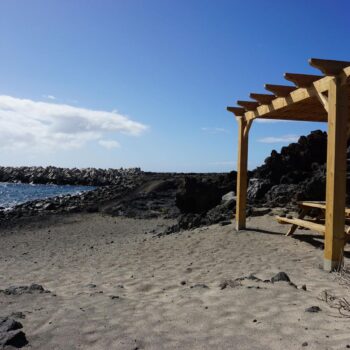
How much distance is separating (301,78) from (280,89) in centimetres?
94

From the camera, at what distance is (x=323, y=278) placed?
5.99 meters

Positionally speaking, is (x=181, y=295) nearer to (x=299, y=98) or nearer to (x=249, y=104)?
(x=299, y=98)

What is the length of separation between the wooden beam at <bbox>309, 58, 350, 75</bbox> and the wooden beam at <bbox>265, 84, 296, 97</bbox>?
61.0 inches

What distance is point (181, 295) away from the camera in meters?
5.30

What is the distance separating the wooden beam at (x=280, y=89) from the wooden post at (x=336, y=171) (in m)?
1.45

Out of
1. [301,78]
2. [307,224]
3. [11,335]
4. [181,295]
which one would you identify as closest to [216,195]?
[307,224]

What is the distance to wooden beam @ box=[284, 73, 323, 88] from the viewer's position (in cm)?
703

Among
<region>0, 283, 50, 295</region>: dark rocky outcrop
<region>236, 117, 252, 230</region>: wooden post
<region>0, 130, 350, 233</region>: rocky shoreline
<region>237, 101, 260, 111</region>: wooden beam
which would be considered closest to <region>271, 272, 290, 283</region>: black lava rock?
<region>0, 283, 50, 295</region>: dark rocky outcrop

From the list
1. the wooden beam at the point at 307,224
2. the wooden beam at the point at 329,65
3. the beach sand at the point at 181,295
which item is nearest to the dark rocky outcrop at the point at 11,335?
the beach sand at the point at 181,295

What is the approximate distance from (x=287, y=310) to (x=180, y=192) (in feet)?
45.4

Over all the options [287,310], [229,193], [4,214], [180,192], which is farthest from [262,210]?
[4,214]

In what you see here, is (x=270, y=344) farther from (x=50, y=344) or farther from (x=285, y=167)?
(x=285, y=167)

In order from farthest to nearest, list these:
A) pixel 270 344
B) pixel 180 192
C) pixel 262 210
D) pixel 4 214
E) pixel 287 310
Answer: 1. pixel 4 214
2. pixel 180 192
3. pixel 262 210
4. pixel 287 310
5. pixel 270 344

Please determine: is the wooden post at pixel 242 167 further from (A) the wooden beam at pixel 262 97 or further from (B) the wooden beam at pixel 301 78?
(B) the wooden beam at pixel 301 78
